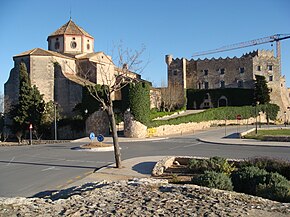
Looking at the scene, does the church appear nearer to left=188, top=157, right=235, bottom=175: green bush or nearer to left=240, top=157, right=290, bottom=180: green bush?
left=188, top=157, right=235, bottom=175: green bush

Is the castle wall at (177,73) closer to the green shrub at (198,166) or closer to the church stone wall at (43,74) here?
the church stone wall at (43,74)

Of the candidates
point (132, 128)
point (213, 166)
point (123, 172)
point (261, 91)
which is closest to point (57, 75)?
point (132, 128)

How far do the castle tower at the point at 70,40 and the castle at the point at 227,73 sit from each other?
61.9 feet

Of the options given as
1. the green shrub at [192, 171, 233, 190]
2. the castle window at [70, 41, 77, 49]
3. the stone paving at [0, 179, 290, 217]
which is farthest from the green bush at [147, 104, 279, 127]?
the stone paving at [0, 179, 290, 217]

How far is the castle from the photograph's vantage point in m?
65.4

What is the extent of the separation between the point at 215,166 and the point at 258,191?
11.9ft

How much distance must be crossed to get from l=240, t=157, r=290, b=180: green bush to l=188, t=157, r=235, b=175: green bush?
0.89m

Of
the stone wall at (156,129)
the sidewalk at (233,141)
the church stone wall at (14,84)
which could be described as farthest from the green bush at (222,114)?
the church stone wall at (14,84)

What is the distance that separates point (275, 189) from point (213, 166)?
163 inches

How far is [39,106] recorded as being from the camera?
43.0 metres

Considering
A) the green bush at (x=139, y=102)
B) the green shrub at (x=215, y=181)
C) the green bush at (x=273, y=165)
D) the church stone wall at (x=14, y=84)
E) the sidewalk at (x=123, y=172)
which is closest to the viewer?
the green shrub at (x=215, y=181)

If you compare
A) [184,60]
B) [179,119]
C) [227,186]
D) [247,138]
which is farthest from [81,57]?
[227,186]

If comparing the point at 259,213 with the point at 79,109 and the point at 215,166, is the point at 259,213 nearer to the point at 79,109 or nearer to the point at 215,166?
the point at 215,166

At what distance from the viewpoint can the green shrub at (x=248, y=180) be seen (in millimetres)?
9042
